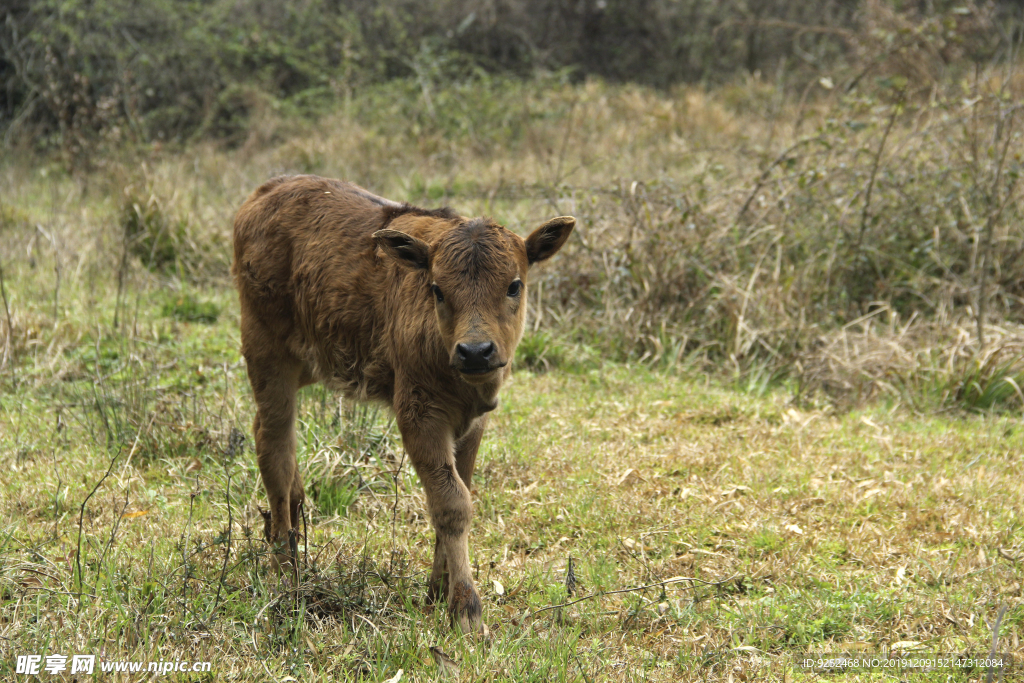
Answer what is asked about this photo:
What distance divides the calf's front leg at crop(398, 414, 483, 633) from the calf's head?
0.37 metres

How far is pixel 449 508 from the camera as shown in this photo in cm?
363

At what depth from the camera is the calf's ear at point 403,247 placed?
373 centimetres

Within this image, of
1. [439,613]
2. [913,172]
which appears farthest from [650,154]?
[439,613]

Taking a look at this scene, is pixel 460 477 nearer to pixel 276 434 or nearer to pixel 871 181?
pixel 276 434

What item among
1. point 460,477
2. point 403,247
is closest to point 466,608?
point 460,477

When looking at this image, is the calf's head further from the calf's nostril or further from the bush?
the bush

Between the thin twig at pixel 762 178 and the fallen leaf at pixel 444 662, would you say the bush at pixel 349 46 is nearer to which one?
the thin twig at pixel 762 178

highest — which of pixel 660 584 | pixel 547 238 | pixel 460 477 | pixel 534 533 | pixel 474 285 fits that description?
pixel 547 238

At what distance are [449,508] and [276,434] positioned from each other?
48.3 inches

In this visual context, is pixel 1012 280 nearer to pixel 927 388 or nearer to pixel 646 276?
pixel 927 388

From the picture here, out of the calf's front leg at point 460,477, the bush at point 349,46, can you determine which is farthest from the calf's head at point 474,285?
the bush at point 349,46

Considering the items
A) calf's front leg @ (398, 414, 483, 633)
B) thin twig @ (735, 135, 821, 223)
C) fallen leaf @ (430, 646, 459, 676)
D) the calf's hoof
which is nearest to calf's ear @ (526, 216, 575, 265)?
calf's front leg @ (398, 414, 483, 633)

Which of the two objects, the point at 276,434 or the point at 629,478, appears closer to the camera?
the point at 276,434

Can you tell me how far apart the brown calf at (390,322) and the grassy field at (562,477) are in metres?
0.43
